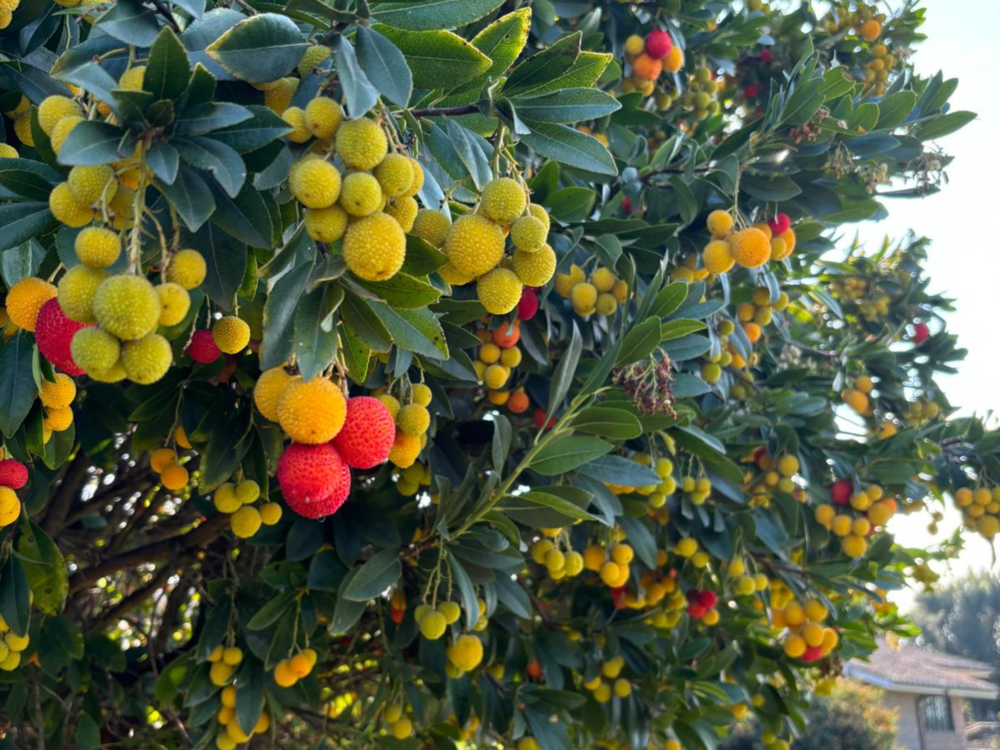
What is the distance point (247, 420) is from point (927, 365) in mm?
2792

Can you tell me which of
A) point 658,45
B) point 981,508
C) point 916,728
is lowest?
point 916,728

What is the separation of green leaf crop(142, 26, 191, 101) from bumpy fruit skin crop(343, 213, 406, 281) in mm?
197

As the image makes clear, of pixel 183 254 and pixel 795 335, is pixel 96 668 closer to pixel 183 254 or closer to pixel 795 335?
pixel 183 254

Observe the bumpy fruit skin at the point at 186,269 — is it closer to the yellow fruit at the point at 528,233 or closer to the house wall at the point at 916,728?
the yellow fruit at the point at 528,233

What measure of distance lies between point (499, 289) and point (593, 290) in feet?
3.44

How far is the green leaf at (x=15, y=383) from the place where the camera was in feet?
3.73

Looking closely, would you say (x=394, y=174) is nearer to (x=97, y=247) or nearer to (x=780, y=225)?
(x=97, y=247)

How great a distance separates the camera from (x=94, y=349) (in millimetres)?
740

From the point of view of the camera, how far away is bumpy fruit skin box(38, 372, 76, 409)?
1187mm

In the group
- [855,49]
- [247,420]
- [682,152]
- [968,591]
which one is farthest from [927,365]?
[968,591]

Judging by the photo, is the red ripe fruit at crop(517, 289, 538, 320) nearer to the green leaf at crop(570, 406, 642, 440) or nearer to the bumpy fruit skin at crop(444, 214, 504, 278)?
the green leaf at crop(570, 406, 642, 440)

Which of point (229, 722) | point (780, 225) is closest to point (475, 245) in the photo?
point (780, 225)

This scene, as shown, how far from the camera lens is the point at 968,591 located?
1137 inches

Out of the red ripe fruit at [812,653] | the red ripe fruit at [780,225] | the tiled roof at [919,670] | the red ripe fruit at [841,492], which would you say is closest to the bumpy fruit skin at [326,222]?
the red ripe fruit at [780,225]
